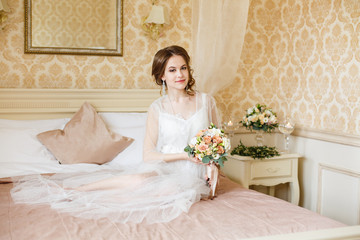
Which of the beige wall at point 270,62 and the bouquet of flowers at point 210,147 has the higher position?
the beige wall at point 270,62

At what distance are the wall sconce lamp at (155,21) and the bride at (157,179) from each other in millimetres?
810

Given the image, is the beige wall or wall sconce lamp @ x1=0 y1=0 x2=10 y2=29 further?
the beige wall

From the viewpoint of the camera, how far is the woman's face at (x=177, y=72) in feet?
8.85

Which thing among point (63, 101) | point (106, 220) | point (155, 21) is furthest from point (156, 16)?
point (106, 220)

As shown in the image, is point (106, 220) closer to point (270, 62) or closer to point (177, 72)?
point (177, 72)

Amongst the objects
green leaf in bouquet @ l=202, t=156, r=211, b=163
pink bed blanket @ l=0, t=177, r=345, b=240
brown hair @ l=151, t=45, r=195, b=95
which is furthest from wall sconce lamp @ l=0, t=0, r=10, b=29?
green leaf in bouquet @ l=202, t=156, r=211, b=163

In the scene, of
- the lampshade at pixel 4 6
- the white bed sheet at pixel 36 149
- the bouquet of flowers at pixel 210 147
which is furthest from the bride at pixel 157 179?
the lampshade at pixel 4 6

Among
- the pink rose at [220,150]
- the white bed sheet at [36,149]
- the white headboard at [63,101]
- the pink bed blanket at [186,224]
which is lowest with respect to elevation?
the pink bed blanket at [186,224]

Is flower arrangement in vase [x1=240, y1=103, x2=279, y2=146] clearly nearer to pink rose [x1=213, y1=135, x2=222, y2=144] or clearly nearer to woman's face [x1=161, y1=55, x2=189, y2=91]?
woman's face [x1=161, y1=55, x2=189, y2=91]

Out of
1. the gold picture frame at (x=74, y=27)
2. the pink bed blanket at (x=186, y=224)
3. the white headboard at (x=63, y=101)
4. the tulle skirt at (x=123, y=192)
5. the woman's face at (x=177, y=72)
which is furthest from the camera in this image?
the gold picture frame at (x=74, y=27)

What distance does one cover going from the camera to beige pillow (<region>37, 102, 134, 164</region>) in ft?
9.57

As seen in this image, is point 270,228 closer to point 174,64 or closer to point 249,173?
point 174,64

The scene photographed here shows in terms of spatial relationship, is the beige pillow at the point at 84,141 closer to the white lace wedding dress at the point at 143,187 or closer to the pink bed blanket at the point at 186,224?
the white lace wedding dress at the point at 143,187

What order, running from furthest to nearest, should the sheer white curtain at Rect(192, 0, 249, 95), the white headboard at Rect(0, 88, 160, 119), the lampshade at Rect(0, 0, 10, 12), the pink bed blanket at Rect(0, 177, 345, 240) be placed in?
1. the white headboard at Rect(0, 88, 160, 119)
2. the lampshade at Rect(0, 0, 10, 12)
3. the sheer white curtain at Rect(192, 0, 249, 95)
4. the pink bed blanket at Rect(0, 177, 345, 240)
